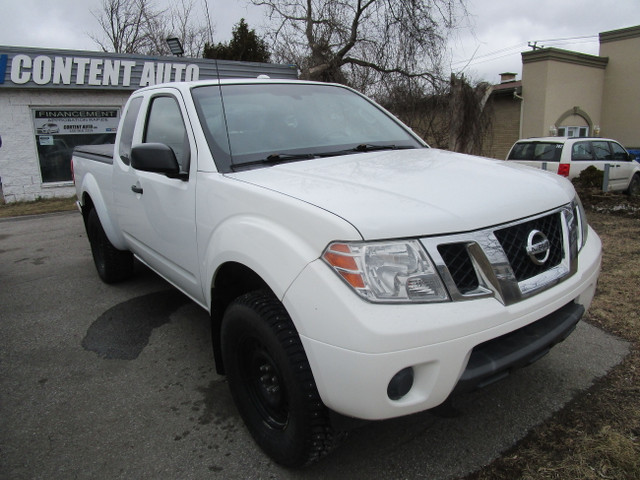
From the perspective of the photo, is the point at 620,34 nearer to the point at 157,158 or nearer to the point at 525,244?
the point at 525,244

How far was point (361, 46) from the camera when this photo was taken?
51.1ft

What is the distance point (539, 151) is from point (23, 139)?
1232 centimetres

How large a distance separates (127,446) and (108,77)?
480 inches

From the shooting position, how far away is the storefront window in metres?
12.3

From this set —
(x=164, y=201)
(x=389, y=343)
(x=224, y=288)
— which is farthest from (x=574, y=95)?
(x=389, y=343)

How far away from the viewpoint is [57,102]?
12.2 meters

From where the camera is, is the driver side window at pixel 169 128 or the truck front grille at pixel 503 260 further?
the driver side window at pixel 169 128

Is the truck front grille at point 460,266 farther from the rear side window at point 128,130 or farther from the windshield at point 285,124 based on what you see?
the rear side window at point 128,130

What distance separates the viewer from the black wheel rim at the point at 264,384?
2229 millimetres

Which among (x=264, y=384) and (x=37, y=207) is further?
(x=37, y=207)

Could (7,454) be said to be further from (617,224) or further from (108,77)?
(108,77)

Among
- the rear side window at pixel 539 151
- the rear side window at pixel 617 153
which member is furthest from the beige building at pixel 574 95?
the rear side window at pixel 539 151

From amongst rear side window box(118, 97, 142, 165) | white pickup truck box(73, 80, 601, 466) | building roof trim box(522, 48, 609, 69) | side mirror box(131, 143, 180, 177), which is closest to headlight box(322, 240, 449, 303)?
white pickup truck box(73, 80, 601, 466)

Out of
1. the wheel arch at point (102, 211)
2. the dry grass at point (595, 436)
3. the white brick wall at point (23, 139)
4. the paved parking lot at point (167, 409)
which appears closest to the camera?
the dry grass at point (595, 436)
